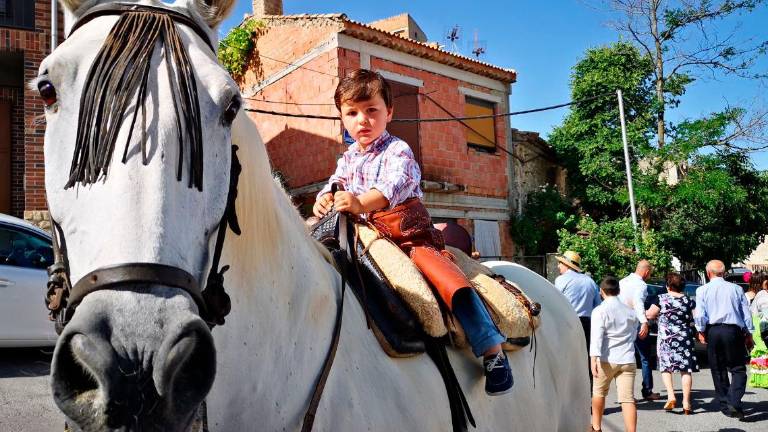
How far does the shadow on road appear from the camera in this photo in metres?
6.24

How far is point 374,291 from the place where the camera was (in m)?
2.15

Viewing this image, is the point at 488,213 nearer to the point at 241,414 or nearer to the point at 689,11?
the point at 689,11

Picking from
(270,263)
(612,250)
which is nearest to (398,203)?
(270,263)

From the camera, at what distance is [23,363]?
22.0ft

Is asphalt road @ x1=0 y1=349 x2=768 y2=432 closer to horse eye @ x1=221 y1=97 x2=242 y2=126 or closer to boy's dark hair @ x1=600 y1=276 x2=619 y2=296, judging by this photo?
boy's dark hair @ x1=600 y1=276 x2=619 y2=296

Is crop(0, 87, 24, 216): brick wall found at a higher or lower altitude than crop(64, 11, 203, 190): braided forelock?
higher

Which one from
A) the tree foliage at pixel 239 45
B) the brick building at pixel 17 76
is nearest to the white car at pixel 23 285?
the brick building at pixel 17 76

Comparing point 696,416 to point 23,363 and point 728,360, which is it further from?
point 23,363

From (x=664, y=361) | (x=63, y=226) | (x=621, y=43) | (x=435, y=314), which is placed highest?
(x=621, y=43)

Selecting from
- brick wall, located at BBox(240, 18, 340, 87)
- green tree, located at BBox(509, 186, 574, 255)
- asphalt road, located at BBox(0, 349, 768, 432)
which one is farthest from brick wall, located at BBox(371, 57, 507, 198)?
asphalt road, located at BBox(0, 349, 768, 432)

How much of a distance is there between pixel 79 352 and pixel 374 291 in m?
1.29

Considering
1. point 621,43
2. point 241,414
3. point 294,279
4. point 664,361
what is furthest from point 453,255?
point 621,43

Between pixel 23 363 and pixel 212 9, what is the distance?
23.0 ft

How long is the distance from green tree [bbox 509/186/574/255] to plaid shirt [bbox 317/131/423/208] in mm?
15231
